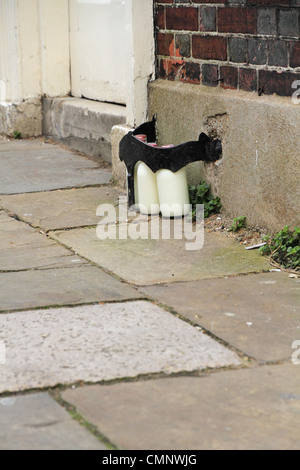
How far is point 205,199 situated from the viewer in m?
4.58

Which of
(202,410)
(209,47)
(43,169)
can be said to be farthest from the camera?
(43,169)

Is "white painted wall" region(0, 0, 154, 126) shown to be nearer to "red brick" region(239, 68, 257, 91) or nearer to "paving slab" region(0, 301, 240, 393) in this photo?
"red brick" region(239, 68, 257, 91)

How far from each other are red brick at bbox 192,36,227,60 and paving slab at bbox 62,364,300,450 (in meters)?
2.29

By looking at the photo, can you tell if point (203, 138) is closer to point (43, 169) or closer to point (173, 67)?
point (173, 67)

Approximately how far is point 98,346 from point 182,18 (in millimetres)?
2607

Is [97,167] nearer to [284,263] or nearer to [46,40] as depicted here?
[46,40]

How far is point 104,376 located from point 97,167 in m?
3.71

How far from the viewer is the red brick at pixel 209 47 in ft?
14.3

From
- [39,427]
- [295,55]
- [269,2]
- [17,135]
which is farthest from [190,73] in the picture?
[17,135]

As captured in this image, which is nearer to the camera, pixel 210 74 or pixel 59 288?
pixel 59 288

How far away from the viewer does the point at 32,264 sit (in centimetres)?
377

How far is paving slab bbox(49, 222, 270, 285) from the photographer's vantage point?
361 centimetres

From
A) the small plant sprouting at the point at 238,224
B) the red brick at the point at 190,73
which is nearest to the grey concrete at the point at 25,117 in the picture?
the red brick at the point at 190,73

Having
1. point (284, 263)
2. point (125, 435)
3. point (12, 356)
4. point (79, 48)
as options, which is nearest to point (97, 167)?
point (79, 48)
